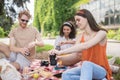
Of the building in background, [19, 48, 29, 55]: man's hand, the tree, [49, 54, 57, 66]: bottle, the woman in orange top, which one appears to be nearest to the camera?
the woman in orange top

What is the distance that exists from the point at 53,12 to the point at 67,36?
1320 inches

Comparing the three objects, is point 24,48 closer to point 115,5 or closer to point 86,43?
point 86,43

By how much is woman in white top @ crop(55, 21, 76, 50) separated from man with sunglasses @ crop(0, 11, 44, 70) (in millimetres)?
413

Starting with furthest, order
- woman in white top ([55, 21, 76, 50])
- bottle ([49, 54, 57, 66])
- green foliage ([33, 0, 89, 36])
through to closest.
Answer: green foliage ([33, 0, 89, 36])
woman in white top ([55, 21, 76, 50])
bottle ([49, 54, 57, 66])

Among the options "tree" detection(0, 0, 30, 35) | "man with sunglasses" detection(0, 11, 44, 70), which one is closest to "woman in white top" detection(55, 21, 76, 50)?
"man with sunglasses" detection(0, 11, 44, 70)

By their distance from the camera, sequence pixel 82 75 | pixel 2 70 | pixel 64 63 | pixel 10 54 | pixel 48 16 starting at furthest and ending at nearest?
pixel 48 16
pixel 10 54
pixel 64 63
pixel 2 70
pixel 82 75

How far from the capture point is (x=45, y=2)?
44562mm

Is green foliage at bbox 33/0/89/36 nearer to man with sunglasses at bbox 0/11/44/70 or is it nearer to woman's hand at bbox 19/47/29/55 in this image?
man with sunglasses at bbox 0/11/44/70

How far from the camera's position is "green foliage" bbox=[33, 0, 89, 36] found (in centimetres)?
3872

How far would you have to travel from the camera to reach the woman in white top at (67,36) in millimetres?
6456

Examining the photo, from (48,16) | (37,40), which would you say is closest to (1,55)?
(37,40)

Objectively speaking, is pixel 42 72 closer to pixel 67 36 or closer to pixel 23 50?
pixel 23 50

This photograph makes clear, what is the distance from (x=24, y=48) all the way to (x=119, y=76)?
5.64ft

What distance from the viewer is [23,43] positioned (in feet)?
20.9
